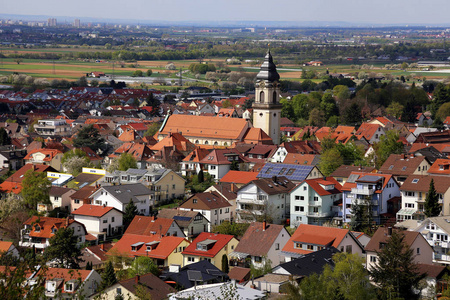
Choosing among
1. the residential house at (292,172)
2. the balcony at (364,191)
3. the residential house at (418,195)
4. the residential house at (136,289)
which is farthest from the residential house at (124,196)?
the residential house at (136,289)

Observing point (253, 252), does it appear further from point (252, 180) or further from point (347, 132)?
point (347, 132)

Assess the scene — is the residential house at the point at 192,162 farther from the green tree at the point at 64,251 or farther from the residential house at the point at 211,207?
the green tree at the point at 64,251

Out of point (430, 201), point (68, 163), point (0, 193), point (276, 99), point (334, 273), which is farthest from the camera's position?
point (276, 99)

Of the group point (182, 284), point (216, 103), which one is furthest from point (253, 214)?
point (216, 103)

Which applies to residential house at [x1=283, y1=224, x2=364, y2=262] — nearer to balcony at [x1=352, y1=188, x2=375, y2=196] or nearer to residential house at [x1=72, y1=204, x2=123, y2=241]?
balcony at [x1=352, y1=188, x2=375, y2=196]

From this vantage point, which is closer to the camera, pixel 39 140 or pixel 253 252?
pixel 253 252

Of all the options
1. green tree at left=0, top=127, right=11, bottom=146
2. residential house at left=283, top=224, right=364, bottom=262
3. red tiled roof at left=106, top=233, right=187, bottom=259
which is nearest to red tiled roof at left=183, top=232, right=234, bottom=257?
red tiled roof at left=106, top=233, right=187, bottom=259

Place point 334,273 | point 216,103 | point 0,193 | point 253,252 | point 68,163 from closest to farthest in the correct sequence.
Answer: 1. point 334,273
2. point 253,252
3. point 0,193
4. point 68,163
5. point 216,103
